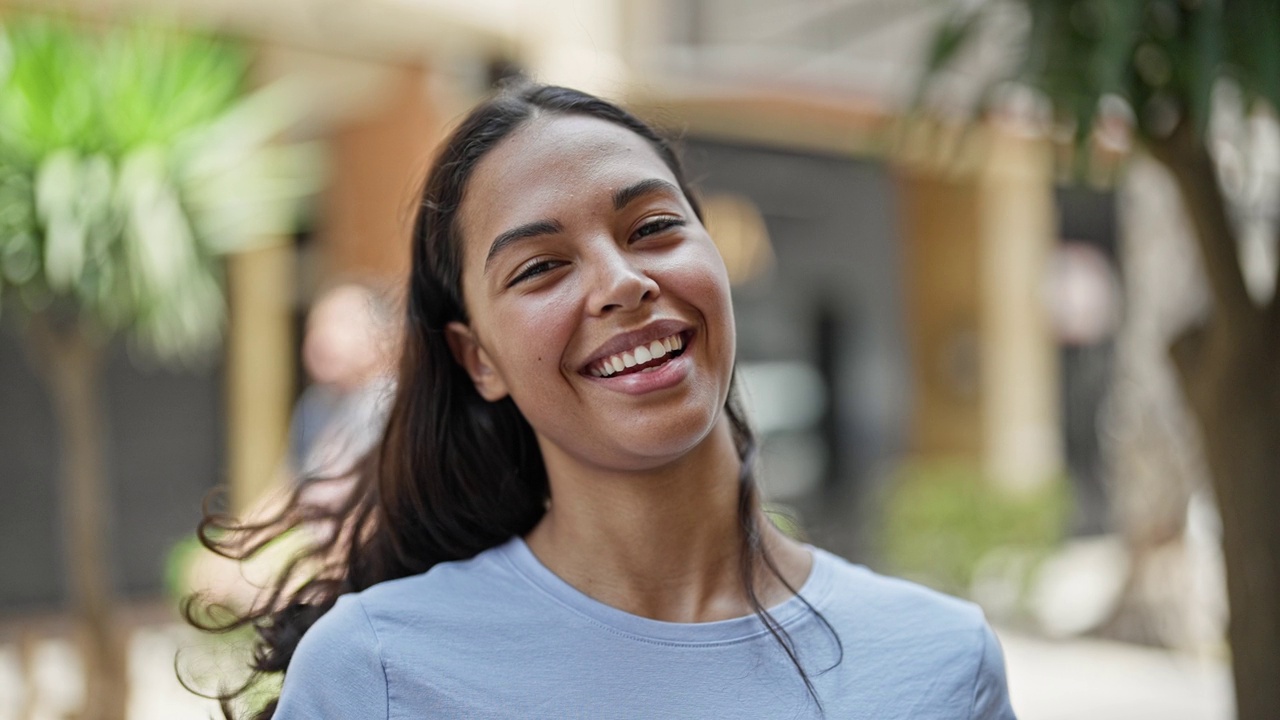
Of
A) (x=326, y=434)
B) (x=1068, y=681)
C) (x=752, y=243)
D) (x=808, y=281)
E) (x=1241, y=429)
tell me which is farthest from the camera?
(x=808, y=281)

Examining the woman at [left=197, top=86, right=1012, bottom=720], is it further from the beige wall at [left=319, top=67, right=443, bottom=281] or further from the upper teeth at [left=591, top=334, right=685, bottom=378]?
the beige wall at [left=319, top=67, right=443, bottom=281]

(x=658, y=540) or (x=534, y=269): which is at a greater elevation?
(x=534, y=269)

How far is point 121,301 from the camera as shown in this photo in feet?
13.0

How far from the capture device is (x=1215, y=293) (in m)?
2.88

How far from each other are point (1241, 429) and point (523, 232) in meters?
1.88

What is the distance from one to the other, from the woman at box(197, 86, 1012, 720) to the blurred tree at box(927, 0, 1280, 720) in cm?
124

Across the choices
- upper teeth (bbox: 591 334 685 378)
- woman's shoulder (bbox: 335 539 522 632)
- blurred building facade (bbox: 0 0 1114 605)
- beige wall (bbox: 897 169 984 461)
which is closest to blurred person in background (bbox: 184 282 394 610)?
woman's shoulder (bbox: 335 539 522 632)

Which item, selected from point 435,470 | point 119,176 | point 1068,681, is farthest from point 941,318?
point 435,470

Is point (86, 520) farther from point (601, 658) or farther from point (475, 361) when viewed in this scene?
point (601, 658)

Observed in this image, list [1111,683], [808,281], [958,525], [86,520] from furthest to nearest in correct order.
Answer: [808,281], [958,525], [1111,683], [86,520]

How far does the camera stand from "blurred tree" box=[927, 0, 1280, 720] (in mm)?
2682

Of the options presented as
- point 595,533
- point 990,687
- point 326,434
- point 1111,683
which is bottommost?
point 1111,683

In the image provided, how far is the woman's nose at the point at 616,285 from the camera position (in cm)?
157

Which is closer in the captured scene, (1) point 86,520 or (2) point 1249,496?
(2) point 1249,496
